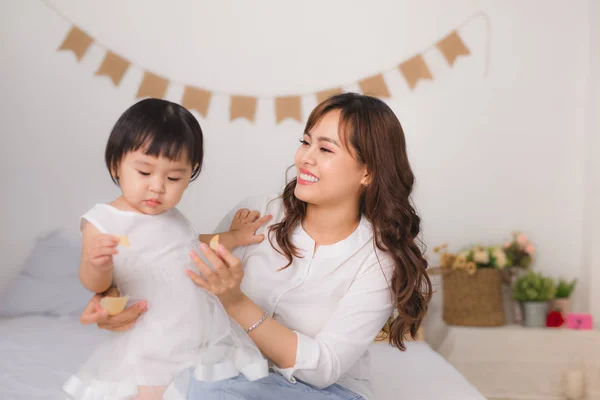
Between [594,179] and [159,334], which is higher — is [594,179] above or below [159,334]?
above

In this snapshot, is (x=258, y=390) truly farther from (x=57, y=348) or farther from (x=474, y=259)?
(x=474, y=259)

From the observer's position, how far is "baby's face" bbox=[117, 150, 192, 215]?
1531mm

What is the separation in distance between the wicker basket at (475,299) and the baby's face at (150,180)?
2151 mm

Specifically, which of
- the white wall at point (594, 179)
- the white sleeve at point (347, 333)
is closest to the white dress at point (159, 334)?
the white sleeve at point (347, 333)

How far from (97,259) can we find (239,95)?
2191mm

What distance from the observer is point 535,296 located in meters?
3.41

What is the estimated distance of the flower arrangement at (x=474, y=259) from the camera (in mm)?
3408

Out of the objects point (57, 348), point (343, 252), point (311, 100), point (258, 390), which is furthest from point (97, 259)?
point (311, 100)

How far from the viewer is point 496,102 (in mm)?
3641

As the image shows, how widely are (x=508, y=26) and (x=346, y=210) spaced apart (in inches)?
84.9

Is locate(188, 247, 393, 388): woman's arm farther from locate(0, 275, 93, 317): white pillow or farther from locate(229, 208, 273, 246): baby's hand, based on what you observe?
locate(0, 275, 93, 317): white pillow

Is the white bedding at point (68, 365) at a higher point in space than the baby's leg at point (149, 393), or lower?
lower

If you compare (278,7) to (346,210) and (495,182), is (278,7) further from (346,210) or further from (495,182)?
(346,210)

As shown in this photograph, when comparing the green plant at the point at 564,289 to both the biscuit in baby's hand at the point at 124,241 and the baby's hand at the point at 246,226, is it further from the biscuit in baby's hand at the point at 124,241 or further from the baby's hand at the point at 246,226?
the biscuit in baby's hand at the point at 124,241
